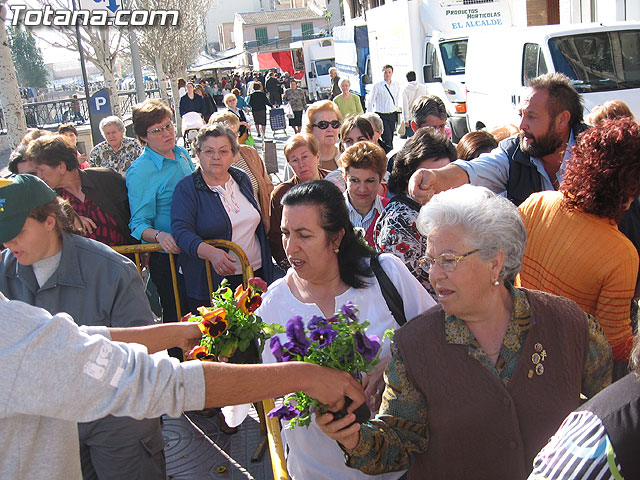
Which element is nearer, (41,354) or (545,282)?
(41,354)

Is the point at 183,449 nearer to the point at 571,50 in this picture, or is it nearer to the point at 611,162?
the point at 611,162

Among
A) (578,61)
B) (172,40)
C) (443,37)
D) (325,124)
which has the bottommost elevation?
(325,124)

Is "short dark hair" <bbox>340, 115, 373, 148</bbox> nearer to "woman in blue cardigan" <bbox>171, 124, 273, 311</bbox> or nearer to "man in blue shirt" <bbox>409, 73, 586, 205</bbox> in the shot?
"woman in blue cardigan" <bbox>171, 124, 273, 311</bbox>

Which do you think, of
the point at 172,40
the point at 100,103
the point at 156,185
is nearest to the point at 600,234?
the point at 156,185

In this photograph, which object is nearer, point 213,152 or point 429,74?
point 213,152

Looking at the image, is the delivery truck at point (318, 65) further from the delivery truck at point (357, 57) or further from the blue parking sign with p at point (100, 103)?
the blue parking sign with p at point (100, 103)

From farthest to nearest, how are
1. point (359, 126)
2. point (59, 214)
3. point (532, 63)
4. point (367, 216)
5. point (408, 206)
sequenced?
1. point (532, 63)
2. point (359, 126)
3. point (367, 216)
4. point (408, 206)
5. point (59, 214)

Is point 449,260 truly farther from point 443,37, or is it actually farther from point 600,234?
point 443,37

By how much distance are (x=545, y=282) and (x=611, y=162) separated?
1.98ft

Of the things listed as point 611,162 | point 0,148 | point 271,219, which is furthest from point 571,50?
point 0,148

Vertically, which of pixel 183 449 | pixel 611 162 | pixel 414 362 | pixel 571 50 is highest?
pixel 571 50

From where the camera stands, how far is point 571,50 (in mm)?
10148

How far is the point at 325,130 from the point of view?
21.9ft

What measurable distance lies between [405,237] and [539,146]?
99 cm
